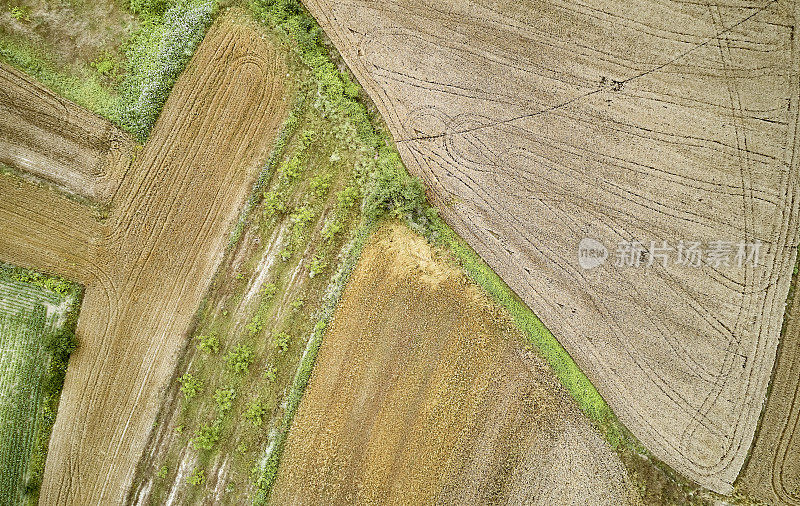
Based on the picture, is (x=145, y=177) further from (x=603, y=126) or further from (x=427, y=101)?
(x=603, y=126)

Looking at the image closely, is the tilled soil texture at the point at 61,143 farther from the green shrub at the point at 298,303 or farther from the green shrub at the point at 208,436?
the green shrub at the point at 208,436

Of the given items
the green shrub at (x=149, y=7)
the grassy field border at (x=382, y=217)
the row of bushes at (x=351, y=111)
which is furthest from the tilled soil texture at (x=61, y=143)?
the grassy field border at (x=382, y=217)

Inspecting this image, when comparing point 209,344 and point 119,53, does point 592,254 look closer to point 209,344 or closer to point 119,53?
point 209,344

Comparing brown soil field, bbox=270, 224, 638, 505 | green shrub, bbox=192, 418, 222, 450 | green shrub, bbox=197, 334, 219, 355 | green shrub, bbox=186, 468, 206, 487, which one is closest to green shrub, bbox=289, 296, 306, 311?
brown soil field, bbox=270, 224, 638, 505

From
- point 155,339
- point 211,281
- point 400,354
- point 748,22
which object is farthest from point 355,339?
point 748,22

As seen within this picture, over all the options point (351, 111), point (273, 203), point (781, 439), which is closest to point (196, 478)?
point (273, 203)

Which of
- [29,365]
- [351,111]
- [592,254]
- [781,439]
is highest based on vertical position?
[351,111]

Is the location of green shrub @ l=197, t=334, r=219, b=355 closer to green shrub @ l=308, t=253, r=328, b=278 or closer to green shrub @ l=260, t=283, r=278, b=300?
green shrub @ l=260, t=283, r=278, b=300
